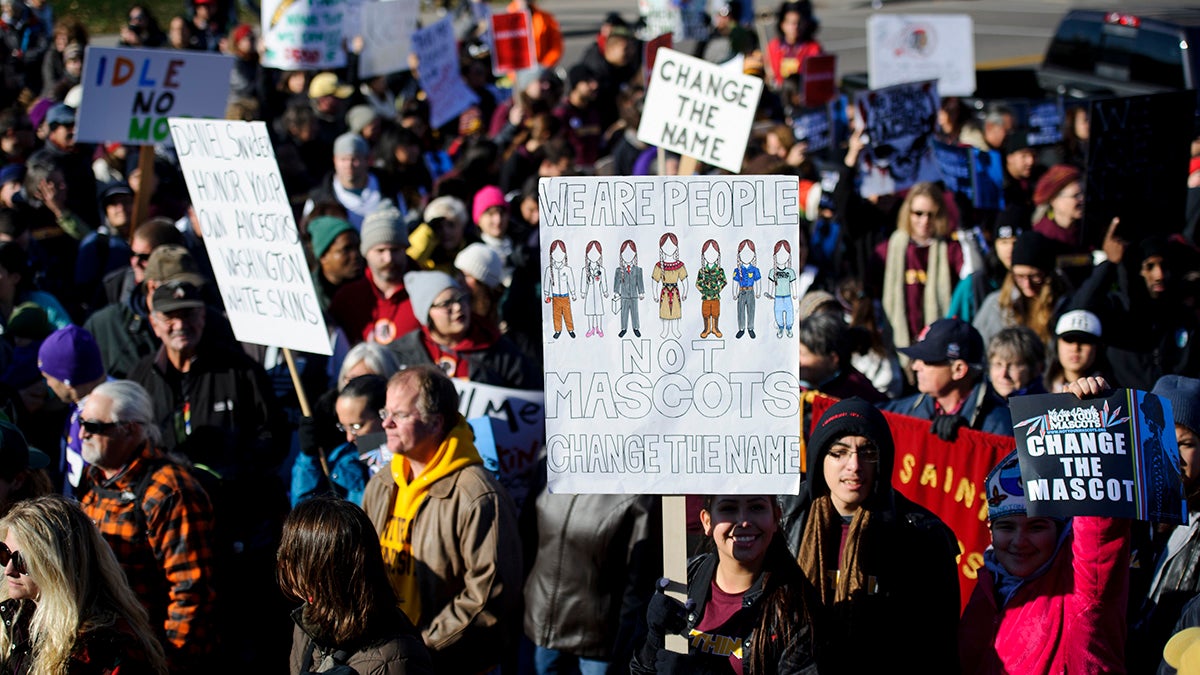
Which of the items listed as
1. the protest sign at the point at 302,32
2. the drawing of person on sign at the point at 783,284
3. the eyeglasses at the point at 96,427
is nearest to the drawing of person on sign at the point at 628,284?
the drawing of person on sign at the point at 783,284

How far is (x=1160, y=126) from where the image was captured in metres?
7.02

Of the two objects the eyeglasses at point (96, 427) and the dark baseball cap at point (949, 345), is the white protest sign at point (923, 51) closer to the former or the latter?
the dark baseball cap at point (949, 345)

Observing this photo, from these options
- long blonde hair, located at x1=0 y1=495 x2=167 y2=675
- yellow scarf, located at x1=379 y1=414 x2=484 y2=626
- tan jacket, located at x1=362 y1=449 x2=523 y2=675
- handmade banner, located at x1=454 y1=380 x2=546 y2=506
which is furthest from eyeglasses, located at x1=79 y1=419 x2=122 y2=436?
handmade banner, located at x1=454 y1=380 x2=546 y2=506

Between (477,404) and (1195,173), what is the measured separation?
18.9 feet

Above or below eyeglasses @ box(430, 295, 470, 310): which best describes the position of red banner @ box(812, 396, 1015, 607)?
below

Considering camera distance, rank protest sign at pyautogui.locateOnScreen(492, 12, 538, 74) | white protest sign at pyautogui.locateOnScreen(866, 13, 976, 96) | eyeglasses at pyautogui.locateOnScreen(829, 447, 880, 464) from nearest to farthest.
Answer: eyeglasses at pyautogui.locateOnScreen(829, 447, 880, 464), white protest sign at pyautogui.locateOnScreen(866, 13, 976, 96), protest sign at pyautogui.locateOnScreen(492, 12, 538, 74)

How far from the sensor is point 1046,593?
374 centimetres

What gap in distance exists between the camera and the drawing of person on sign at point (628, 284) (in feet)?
12.0

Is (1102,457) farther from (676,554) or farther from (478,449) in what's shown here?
(478,449)

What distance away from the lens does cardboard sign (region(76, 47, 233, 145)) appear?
7836mm

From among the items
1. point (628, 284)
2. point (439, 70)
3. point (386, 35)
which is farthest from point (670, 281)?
point (386, 35)

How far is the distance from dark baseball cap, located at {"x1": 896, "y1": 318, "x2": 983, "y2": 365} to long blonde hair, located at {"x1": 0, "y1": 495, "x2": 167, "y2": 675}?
3377 mm

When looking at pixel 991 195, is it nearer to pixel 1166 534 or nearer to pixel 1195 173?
pixel 1195 173

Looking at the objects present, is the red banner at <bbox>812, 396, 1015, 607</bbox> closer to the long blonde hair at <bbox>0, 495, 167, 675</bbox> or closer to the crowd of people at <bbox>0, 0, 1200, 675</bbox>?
the crowd of people at <bbox>0, 0, 1200, 675</bbox>
